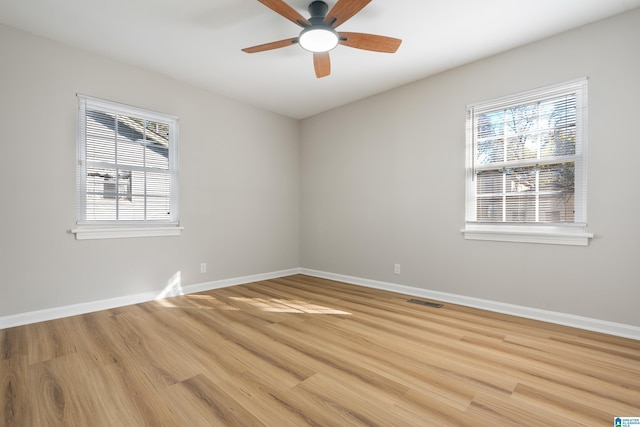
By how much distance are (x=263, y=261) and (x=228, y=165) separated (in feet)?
5.27

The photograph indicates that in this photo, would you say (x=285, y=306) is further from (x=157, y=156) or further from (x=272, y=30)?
(x=272, y=30)

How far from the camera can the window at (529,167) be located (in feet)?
9.17

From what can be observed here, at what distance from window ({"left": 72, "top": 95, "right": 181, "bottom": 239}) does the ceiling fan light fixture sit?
2.21m

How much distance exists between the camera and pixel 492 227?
10.8 ft

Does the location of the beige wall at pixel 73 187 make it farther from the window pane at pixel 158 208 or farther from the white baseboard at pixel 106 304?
the window pane at pixel 158 208

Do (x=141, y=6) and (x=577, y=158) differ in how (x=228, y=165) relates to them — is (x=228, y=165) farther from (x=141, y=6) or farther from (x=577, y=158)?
(x=577, y=158)

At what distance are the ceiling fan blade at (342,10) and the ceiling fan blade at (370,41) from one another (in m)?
0.13

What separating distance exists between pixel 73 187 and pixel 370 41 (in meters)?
3.24

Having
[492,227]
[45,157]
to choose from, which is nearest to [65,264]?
[45,157]

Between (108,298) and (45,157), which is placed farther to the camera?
(108,298)

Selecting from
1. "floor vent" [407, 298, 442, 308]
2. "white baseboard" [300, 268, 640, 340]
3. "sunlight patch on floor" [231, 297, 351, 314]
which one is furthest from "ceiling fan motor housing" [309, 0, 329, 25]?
"white baseboard" [300, 268, 640, 340]

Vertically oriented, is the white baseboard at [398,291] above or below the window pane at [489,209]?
below

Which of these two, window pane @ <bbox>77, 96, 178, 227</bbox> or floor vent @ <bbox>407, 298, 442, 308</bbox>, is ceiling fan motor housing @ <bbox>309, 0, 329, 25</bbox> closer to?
window pane @ <bbox>77, 96, 178, 227</bbox>

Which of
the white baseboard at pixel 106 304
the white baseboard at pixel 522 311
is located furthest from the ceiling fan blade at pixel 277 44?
the white baseboard at pixel 522 311
